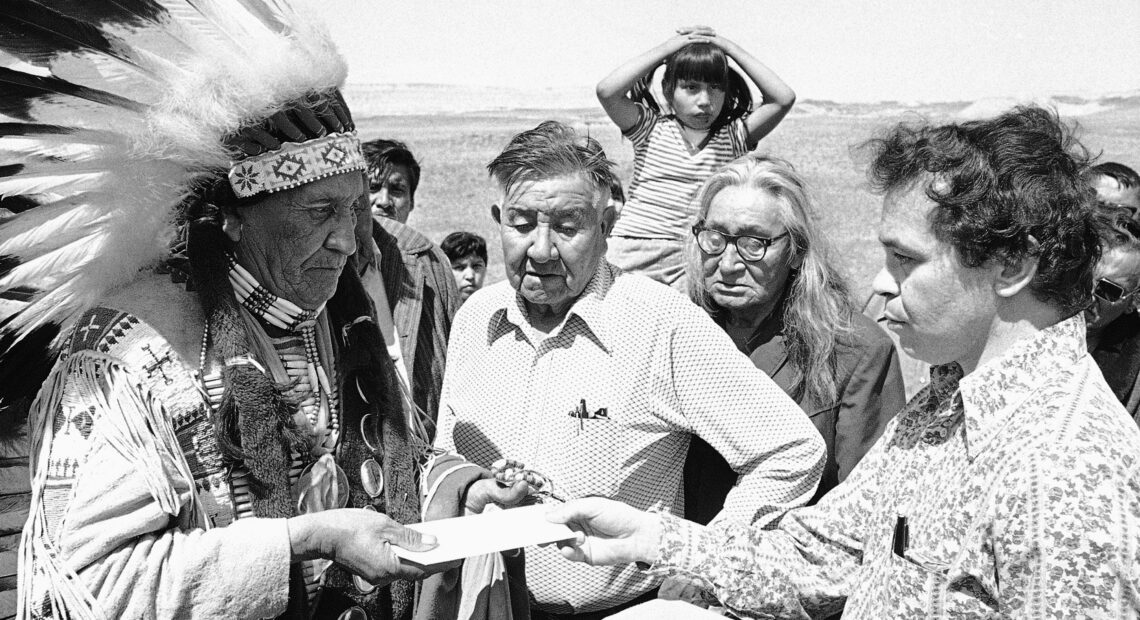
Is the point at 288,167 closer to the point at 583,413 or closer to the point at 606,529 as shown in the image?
the point at 583,413

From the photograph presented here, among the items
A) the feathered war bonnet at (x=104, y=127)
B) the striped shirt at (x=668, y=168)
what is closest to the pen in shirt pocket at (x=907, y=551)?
the feathered war bonnet at (x=104, y=127)

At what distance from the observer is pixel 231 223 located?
2248 millimetres

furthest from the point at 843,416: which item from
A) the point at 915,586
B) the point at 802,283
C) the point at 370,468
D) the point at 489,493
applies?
the point at 370,468

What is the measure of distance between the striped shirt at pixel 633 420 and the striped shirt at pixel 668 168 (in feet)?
6.33

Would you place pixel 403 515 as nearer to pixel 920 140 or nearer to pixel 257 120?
pixel 257 120

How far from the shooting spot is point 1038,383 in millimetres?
1719

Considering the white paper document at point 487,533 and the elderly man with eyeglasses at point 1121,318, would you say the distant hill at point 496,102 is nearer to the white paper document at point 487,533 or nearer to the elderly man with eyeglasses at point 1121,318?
the elderly man with eyeglasses at point 1121,318

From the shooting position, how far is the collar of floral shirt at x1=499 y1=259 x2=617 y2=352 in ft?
8.93

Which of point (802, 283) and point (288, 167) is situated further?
point (802, 283)

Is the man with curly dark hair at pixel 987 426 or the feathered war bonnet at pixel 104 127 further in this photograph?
the feathered war bonnet at pixel 104 127

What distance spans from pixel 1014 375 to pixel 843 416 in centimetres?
123

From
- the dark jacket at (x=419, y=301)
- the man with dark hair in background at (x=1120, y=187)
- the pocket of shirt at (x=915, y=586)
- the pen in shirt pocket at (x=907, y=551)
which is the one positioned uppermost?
the pen in shirt pocket at (x=907, y=551)

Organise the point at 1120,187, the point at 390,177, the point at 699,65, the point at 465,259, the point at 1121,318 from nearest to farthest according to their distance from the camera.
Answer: the point at 1121,318 < the point at 1120,187 < the point at 699,65 < the point at 390,177 < the point at 465,259

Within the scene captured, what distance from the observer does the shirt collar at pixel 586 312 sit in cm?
273
